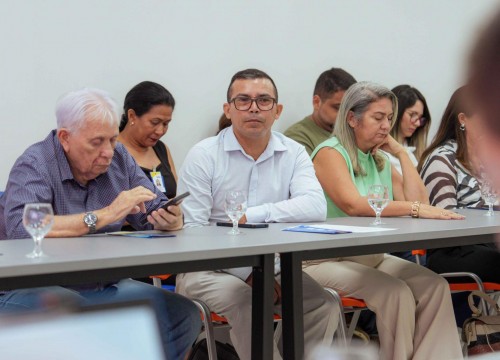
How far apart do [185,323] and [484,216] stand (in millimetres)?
1480

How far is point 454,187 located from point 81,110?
1984mm

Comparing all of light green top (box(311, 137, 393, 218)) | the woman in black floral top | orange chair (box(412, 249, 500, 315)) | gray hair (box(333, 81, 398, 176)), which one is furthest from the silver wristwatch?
the woman in black floral top

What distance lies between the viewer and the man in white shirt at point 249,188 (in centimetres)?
294

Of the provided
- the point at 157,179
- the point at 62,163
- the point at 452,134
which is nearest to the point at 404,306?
the point at 452,134

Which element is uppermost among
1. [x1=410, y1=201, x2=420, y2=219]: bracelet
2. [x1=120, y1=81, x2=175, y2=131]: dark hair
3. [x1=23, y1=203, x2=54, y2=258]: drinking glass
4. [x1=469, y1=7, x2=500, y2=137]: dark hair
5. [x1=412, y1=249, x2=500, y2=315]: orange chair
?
[x1=469, y1=7, x2=500, y2=137]: dark hair

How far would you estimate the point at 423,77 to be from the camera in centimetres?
597

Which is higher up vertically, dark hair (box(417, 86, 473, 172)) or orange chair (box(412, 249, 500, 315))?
dark hair (box(417, 86, 473, 172))

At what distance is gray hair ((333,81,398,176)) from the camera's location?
363 cm

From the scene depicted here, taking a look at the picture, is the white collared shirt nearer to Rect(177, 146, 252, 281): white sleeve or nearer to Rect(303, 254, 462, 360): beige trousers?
Rect(177, 146, 252, 281): white sleeve

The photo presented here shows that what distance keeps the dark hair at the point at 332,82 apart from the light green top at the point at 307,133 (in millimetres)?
213

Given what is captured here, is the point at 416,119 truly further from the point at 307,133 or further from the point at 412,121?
the point at 307,133

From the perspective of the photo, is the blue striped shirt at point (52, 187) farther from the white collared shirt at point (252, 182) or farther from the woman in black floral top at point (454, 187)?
the woman in black floral top at point (454, 187)

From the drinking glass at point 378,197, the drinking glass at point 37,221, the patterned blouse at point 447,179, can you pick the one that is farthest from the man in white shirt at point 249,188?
the drinking glass at point 37,221

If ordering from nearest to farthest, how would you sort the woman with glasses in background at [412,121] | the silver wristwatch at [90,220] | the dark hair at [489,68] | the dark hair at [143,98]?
1. the dark hair at [489,68]
2. the silver wristwatch at [90,220]
3. the dark hair at [143,98]
4. the woman with glasses in background at [412,121]
